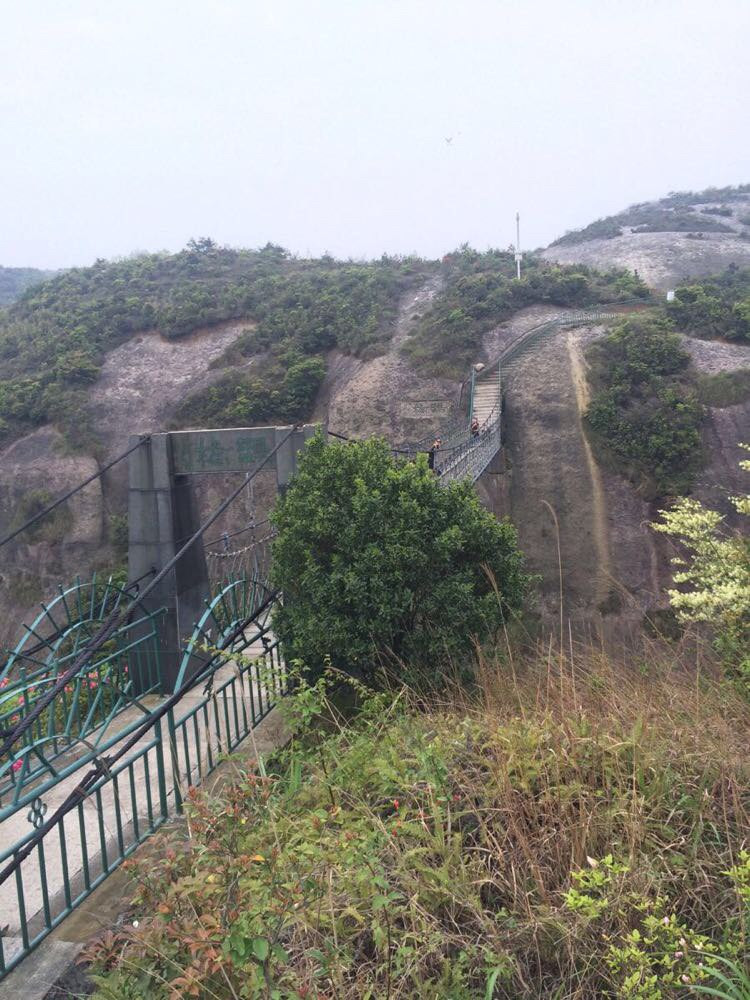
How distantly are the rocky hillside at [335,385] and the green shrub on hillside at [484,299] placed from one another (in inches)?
3.3

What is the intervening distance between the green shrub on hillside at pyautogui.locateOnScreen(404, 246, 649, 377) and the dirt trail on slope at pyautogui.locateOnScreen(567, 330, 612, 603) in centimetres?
382

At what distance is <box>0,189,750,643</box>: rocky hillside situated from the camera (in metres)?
19.4

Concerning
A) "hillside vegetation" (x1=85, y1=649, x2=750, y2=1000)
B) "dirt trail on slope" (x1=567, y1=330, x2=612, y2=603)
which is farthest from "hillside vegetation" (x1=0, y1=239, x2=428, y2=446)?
"hillside vegetation" (x1=85, y1=649, x2=750, y2=1000)


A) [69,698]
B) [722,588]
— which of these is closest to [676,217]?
[722,588]

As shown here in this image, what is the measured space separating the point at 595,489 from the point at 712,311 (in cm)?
977

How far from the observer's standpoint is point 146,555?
1036 cm

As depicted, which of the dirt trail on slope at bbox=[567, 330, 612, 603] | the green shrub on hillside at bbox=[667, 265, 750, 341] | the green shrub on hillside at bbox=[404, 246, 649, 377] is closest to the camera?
the dirt trail on slope at bbox=[567, 330, 612, 603]

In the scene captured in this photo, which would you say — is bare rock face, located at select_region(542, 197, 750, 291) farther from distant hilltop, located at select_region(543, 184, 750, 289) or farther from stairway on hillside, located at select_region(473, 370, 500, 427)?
stairway on hillside, located at select_region(473, 370, 500, 427)

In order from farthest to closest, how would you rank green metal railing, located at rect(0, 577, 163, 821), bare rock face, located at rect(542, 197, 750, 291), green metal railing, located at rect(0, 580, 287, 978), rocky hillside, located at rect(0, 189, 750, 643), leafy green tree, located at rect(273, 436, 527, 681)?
bare rock face, located at rect(542, 197, 750, 291) → rocky hillside, located at rect(0, 189, 750, 643) → leafy green tree, located at rect(273, 436, 527, 681) → green metal railing, located at rect(0, 577, 163, 821) → green metal railing, located at rect(0, 580, 287, 978)

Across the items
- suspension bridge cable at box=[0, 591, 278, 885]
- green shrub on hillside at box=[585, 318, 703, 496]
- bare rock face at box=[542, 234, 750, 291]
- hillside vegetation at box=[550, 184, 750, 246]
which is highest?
hillside vegetation at box=[550, 184, 750, 246]

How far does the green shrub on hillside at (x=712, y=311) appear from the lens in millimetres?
23531

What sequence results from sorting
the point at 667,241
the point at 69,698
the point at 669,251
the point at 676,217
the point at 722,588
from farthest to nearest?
the point at 676,217 < the point at 667,241 < the point at 669,251 < the point at 69,698 < the point at 722,588

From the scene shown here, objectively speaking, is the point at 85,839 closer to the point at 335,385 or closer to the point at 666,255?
the point at 335,385

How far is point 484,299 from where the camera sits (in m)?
28.7
